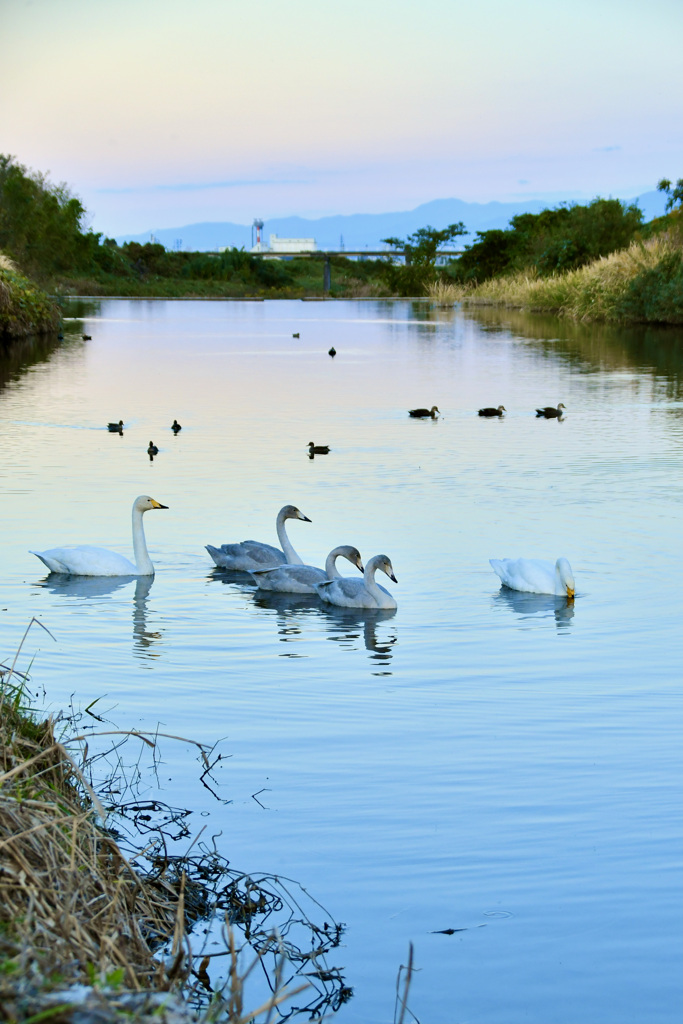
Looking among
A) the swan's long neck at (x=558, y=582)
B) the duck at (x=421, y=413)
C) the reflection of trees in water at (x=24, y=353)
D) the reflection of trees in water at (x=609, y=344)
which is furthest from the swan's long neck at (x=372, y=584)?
the reflection of trees in water at (x=24, y=353)

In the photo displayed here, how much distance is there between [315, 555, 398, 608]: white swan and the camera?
937 cm

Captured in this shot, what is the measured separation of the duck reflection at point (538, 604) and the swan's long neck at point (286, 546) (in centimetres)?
189

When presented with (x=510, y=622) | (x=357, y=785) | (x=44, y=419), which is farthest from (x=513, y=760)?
(x=44, y=419)

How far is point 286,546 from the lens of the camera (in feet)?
35.4

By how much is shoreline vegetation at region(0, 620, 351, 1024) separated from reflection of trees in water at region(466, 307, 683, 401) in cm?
1982

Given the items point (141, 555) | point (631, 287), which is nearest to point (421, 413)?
point (141, 555)

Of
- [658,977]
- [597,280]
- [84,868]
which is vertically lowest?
[658,977]

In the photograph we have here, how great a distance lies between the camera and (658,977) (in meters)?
4.09

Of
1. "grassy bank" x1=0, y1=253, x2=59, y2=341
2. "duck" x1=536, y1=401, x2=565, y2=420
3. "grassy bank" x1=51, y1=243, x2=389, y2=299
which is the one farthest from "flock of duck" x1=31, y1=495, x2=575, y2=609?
"grassy bank" x1=51, y1=243, x2=389, y2=299

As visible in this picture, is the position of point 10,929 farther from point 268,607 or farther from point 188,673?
point 268,607

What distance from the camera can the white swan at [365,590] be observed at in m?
9.37

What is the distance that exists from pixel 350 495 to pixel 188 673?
6445 millimetres

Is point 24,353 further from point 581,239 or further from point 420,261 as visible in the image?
point 420,261

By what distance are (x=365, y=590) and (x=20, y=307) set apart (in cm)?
3069
